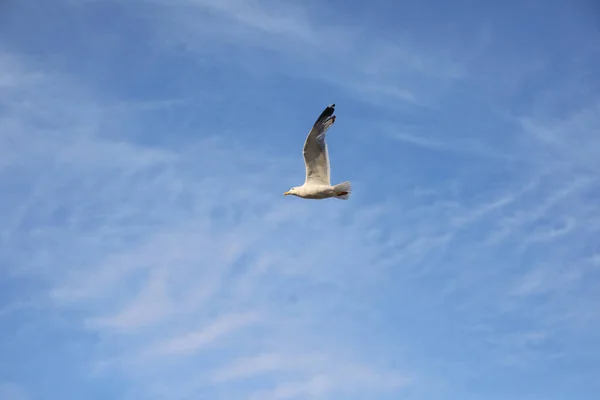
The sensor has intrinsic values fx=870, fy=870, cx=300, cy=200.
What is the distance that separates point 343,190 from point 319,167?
5.01ft

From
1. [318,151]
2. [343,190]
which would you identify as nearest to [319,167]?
[318,151]

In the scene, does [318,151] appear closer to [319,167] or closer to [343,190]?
[319,167]

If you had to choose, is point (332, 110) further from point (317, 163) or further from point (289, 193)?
point (289, 193)

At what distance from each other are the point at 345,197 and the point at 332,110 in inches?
163

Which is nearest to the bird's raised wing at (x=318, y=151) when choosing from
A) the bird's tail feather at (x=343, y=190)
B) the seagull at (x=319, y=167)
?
the seagull at (x=319, y=167)

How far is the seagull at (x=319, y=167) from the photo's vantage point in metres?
38.2

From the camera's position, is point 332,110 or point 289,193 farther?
point 289,193

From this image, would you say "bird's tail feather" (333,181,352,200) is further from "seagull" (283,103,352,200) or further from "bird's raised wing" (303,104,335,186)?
"bird's raised wing" (303,104,335,186)

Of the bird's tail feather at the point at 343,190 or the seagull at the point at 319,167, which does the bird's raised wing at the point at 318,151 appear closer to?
the seagull at the point at 319,167

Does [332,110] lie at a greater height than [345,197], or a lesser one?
greater

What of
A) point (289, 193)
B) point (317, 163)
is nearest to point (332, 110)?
point (317, 163)

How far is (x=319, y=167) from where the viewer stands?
39.6 meters

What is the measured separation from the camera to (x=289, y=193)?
141ft

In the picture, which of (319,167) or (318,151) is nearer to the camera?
(318,151)
